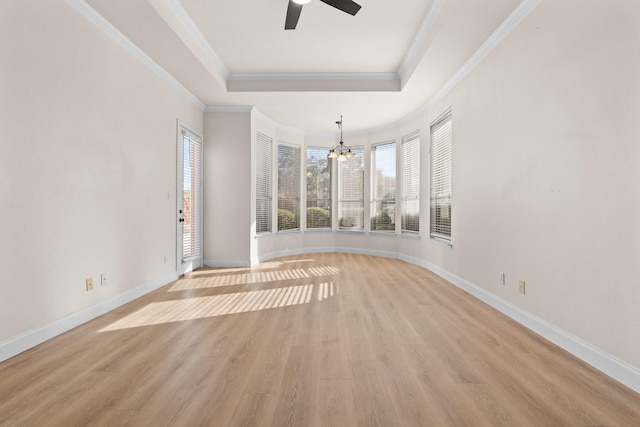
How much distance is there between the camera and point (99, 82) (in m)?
3.17

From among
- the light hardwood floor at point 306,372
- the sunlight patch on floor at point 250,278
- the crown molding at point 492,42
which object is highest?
the crown molding at point 492,42

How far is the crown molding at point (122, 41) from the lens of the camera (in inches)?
114

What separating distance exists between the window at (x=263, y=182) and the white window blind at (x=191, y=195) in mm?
1131

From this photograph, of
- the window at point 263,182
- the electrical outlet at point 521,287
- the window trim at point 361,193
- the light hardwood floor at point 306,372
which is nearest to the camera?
the light hardwood floor at point 306,372

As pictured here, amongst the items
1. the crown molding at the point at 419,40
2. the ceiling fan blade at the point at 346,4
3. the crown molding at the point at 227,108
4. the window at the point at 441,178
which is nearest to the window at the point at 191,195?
the crown molding at the point at 227,108

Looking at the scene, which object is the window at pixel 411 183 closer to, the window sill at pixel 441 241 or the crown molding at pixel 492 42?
the window sill at pixel 441 241

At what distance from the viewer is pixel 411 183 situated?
20.8 feet

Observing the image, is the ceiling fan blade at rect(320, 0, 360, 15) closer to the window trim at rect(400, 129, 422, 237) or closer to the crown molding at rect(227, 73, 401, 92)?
the crown molding at rect(227, 73, 401, 92)

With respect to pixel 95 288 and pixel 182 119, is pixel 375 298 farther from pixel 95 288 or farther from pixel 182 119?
pixel 182 119

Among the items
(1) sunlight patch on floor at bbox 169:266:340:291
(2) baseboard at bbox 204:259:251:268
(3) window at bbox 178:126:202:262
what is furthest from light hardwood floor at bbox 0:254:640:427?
(2) baseboard at bbox 204:259:251:268

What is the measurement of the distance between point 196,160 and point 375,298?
12.4ft

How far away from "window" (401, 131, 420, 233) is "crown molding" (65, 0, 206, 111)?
4174 mm

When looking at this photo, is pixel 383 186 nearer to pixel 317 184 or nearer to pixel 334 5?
pixel 317 184

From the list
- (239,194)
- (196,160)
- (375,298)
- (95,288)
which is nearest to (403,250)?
(375,298)
